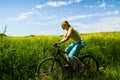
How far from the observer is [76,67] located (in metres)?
11.3

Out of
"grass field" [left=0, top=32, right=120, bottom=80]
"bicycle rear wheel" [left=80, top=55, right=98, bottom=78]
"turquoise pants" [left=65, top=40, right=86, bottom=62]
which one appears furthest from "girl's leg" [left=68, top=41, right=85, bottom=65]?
"grass field" [left=0, top=32, right=120, bottom=80]

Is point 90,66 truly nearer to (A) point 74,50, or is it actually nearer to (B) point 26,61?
(A) point 74,50

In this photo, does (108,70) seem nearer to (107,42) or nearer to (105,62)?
(105,62)

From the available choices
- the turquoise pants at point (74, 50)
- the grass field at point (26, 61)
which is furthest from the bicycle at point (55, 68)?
the grass field at point (26, 61)

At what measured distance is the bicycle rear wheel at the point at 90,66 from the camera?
465 inches

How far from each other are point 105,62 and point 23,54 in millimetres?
4093

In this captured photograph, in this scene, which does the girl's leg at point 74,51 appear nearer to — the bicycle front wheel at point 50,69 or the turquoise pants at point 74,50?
the turquoise pants at point 74,50

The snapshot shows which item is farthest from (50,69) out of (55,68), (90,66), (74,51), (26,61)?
(90,66)

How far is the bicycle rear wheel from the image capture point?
1181cm

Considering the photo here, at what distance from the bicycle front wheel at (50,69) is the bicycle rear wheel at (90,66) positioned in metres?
0.97

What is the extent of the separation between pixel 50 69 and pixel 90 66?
2.22m

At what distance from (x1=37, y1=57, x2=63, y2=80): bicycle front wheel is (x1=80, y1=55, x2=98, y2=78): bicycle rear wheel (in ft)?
3.17

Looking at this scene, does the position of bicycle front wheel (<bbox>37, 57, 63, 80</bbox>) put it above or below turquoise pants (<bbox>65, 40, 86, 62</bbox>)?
below

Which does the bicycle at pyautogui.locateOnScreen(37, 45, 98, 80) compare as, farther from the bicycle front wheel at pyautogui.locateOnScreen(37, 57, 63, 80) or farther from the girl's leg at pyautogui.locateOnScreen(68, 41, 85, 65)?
the girl's leg at pyautogui.locateOnScreen(68, 41, 85, 65)
